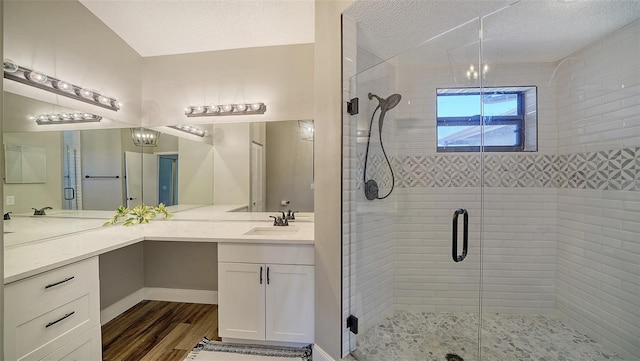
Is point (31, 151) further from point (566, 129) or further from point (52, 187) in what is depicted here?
point (566, 129)

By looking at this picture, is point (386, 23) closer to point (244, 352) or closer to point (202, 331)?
point (244, 352)

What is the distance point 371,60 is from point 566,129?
1586 millimetres

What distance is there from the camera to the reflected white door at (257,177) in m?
2.34

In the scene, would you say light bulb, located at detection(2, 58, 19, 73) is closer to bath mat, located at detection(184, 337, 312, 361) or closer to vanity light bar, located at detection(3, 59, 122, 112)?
vanity light bar, located at detection(3, 59, 122, 112)

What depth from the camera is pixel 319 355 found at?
1571 mm

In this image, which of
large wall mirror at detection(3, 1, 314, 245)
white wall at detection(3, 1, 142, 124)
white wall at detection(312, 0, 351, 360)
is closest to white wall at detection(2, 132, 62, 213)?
large wall mirror at detection(3, 1, 314, 245)

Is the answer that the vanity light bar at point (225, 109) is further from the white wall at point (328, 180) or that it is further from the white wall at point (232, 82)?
the white wall at point (328, 180)

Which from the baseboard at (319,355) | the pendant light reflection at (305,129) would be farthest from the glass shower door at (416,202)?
the pendant light reflection at (305,129)

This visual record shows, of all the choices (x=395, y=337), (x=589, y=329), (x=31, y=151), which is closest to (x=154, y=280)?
(x=31, y=151)

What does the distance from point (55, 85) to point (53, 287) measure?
152cm

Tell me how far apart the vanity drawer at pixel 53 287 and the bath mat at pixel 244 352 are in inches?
32.7

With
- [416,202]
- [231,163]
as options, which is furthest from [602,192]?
[231,163]

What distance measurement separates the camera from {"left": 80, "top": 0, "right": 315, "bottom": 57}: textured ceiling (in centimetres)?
188

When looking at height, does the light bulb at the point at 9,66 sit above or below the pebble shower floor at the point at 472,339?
above
